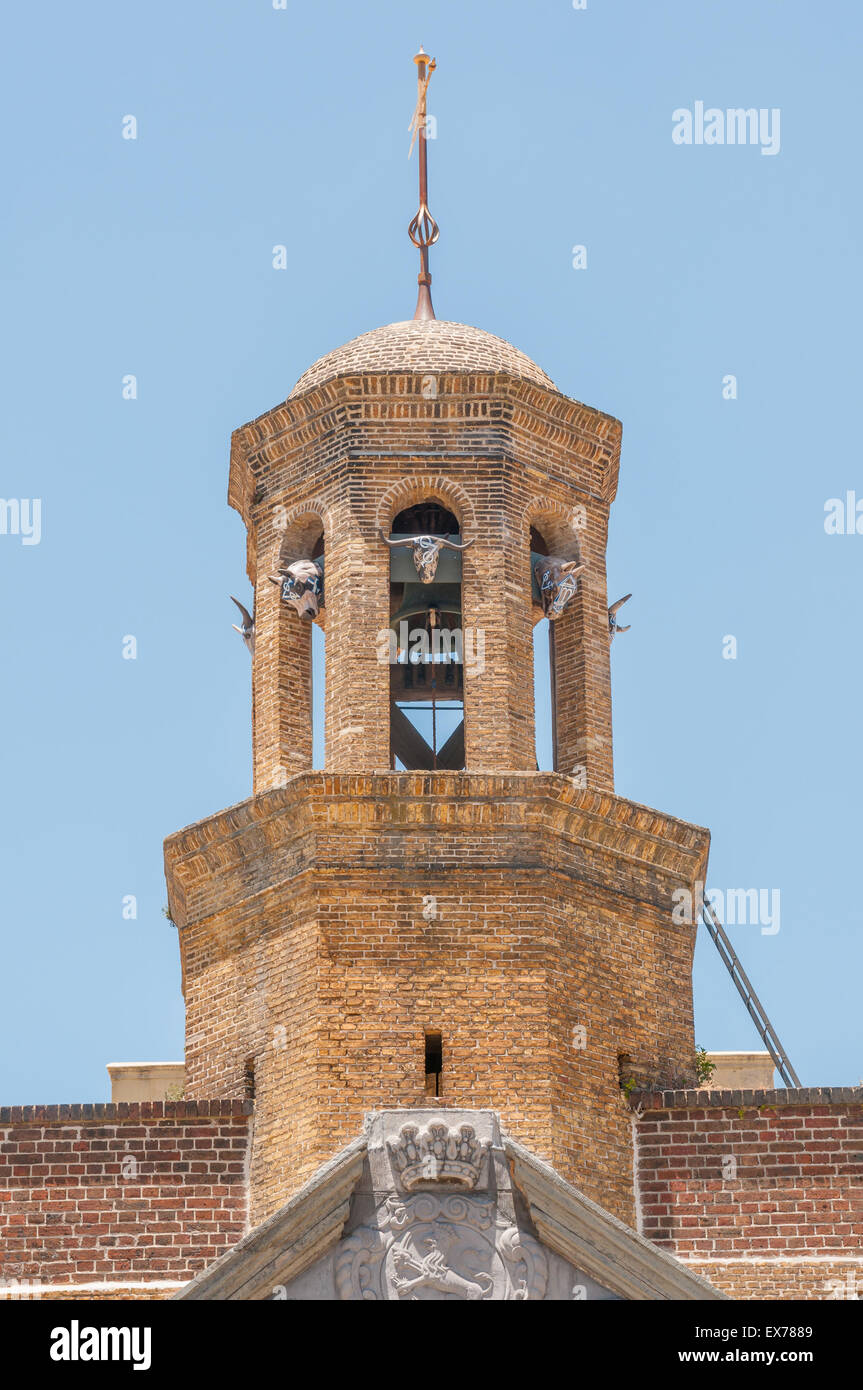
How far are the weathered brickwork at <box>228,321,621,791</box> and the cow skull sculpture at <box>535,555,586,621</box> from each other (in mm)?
156

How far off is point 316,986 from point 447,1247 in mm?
4092

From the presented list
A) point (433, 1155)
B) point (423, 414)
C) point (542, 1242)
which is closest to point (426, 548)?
point (423, 414)

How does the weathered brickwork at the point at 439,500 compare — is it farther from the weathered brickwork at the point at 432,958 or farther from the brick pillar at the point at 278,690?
the weathered brickwork at the point at 432,958

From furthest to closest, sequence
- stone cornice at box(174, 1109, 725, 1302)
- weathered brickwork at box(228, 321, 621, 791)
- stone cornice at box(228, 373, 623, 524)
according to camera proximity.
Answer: stone cornice at box(228, 373, 623, 524) → weathered brickwork at box(228, 321, 621, 791) → stone cornice at box(174, 1109, 725, 1302)

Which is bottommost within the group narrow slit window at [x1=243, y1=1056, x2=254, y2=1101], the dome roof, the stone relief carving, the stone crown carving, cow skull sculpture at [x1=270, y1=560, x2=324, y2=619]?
the stone relief carving

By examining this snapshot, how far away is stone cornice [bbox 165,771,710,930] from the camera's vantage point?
24.6 m

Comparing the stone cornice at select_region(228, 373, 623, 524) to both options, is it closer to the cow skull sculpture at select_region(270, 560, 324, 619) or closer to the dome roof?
the dome roof

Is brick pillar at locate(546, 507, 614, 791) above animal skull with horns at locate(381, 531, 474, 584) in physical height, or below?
below

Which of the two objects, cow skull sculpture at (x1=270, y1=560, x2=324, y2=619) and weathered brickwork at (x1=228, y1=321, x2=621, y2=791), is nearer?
weathered brickwork at (x1=228, y1=321, x2=621, y2=791)

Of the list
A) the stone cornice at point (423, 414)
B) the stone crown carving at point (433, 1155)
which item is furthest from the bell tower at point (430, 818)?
the stone crown carving at point (433, 1155)

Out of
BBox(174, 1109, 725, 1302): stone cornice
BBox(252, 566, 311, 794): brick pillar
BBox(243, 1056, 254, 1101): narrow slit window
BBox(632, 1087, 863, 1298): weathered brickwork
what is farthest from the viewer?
BBox(252, 566, 311, 794): brick pillar

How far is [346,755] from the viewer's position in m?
25.1

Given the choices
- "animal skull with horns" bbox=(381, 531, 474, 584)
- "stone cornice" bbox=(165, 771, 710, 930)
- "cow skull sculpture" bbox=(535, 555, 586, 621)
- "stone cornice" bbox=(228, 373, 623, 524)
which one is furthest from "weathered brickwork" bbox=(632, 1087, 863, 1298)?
"stone cornice" bbox=(228, 373, 623, 524)
